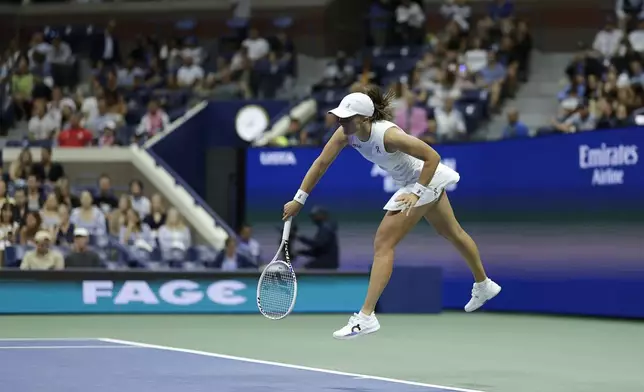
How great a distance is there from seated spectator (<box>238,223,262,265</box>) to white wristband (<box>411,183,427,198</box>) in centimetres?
1085

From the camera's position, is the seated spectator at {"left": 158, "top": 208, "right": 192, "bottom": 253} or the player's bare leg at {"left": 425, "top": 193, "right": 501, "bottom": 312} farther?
the seated spectator at {"left": 158, "top": 208, "right": 192, "bottom": 253}

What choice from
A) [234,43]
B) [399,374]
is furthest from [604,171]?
[234,43]

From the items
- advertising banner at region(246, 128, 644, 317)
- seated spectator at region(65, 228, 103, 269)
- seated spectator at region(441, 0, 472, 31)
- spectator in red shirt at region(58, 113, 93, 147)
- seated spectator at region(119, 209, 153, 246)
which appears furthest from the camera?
seated spectator at region(441, 0, 472, 31)

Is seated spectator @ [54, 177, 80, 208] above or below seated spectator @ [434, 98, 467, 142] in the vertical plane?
below

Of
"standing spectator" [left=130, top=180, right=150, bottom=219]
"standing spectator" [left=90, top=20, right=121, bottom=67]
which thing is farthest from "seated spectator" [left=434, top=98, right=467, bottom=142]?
"standing spectator" [left=90, top=20, right=121, bottom=67]

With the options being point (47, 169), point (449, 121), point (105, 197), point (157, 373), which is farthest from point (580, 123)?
point (157, 373)

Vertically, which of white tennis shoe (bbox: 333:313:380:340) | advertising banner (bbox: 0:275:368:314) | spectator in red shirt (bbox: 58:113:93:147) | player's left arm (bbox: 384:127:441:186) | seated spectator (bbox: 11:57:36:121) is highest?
seated spectator (bbox: 11:57:36:121)

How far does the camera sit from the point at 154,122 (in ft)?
85.2

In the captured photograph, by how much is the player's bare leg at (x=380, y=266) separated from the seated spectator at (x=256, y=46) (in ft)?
56.4

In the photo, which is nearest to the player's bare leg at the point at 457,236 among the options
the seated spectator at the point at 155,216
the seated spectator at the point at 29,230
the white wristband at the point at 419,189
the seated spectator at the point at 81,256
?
the white wristband at the point at 419,189

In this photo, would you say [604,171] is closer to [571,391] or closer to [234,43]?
[571,391]

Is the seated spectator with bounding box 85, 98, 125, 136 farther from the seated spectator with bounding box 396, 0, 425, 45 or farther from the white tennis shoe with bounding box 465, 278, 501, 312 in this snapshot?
the white tennis shoe with bounding box 465, 278, 501, 312

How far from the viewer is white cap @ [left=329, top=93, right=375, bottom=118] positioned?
407 inches

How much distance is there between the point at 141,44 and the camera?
29656 millimetres
